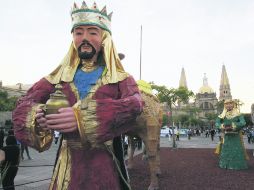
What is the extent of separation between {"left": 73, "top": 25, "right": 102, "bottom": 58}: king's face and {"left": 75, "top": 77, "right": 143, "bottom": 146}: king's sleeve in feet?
2.26

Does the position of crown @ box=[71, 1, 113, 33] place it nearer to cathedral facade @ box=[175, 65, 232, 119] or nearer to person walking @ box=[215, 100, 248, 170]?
person walking @ box=[215, 100, 248, 170]

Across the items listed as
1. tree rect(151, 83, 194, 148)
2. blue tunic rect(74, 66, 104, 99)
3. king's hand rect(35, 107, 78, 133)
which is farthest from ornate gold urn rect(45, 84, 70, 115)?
tree rect(151, 83, 194, 148)

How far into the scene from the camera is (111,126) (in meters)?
2.51

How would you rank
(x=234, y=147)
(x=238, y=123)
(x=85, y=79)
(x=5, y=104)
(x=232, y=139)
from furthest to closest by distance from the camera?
(x=5, y=104) < (x=232, y=139) < (x=234, y=147) < (x=238, y=123) < (x=85, y=79)

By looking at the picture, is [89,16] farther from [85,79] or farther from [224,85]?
[224,85]

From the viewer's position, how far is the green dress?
10.6 m

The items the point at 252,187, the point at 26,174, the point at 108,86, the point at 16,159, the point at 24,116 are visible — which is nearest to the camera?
the point at 24,116

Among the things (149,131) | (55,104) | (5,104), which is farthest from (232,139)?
(5,104)

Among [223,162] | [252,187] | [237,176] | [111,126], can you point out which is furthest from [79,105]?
[223,162]

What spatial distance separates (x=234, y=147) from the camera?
Answer: 1067cm

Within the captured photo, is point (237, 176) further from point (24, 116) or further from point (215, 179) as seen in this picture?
point (24, 116)

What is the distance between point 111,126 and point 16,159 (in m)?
4.60

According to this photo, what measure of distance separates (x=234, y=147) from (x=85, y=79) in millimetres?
8712

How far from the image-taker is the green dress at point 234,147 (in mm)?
10570
